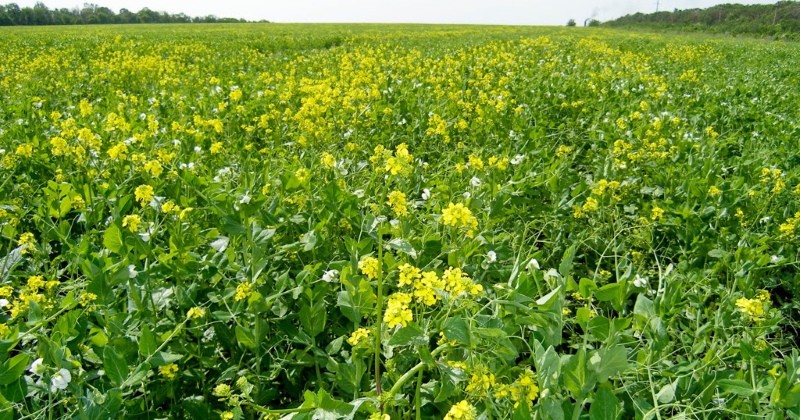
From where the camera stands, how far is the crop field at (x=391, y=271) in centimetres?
139

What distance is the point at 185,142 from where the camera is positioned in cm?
360

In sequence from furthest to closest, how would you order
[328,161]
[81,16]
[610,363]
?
1. [81,16]
2. [328,161]
3. [610,363]

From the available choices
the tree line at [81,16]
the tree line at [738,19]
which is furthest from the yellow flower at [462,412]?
the tree line at [81,16]

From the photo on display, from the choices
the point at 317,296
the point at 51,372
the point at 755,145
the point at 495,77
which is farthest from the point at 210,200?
the point at 495,77

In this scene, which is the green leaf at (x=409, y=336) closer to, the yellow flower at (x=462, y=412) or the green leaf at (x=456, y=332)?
the green leaf at (x=456, y=332)

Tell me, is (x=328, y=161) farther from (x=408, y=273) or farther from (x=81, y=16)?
(x=81, y=16)

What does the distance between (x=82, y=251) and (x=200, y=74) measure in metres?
6.70

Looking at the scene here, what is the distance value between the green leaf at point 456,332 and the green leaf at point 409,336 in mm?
68

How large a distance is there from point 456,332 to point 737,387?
0.73 metres

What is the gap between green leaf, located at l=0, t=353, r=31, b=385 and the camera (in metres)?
1.32

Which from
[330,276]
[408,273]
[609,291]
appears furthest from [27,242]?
[609,291]

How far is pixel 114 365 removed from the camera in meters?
1.39

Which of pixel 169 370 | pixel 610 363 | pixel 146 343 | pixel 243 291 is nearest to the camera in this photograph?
pixel 610 363

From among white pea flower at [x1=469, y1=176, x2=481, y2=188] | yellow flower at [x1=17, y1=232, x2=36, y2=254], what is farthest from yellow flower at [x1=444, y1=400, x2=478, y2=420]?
yellow flower at [x1=17, y1=232, x2=36, y2=254]
